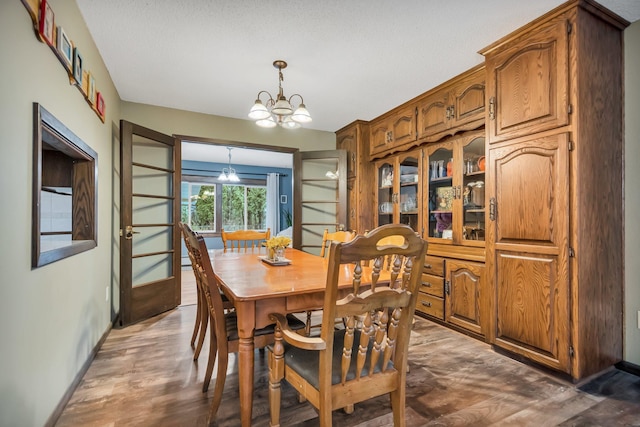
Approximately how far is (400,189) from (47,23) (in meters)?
3.25

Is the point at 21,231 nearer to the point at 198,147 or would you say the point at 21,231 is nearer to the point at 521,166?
the point at 521,166

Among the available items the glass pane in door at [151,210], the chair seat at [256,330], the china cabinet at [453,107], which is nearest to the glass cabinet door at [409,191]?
the china cabinet at [453,107]

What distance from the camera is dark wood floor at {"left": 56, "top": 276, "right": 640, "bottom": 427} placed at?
1623 millimetres

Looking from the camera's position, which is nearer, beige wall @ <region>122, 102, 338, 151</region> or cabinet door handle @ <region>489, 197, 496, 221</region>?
cabinet door handle @ <region>489, 197, 496, 221</region>

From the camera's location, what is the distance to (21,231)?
1.26 meters

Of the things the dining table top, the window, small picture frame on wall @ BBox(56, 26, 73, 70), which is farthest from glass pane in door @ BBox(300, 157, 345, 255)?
the window

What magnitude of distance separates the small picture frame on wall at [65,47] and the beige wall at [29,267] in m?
0.06

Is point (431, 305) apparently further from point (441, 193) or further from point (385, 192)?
point (385, 192)

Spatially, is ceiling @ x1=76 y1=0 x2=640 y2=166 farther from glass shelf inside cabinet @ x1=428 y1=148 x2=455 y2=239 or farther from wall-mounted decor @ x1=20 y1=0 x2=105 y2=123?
glass shelf inside cabinet @ x1=428 y1=148 x2=455 y2=239

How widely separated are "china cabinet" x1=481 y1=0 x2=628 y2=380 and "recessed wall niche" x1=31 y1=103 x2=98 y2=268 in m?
2.86

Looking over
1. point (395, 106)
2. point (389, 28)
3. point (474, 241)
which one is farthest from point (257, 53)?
point (474, 241)

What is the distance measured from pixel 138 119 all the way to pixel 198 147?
221 cm

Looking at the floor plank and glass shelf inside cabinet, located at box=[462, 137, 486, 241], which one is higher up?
glass shelf inside cabinet, located at box=[462, 137, 486, 241]

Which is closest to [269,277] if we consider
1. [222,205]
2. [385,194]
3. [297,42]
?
[297,42]
